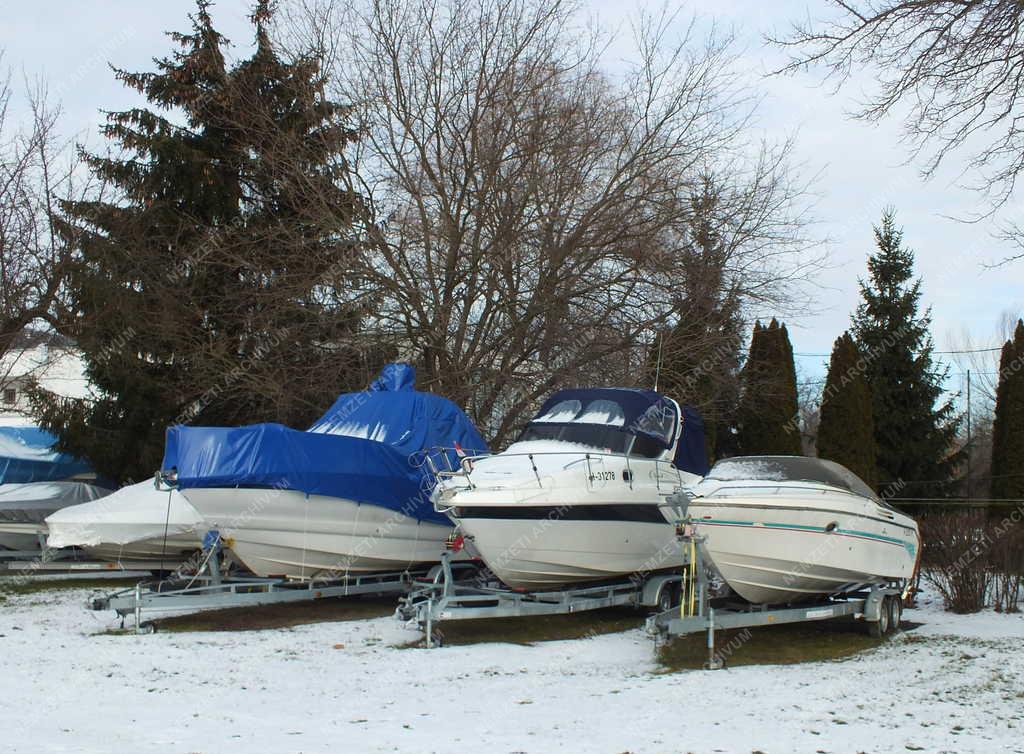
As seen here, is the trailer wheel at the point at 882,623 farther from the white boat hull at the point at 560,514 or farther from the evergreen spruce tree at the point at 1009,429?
the evergreen spruce tree at the point at 1009,429

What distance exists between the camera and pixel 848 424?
850 inches

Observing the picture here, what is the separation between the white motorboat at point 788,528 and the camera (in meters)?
9.30

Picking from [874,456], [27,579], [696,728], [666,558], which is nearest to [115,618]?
[27,579]

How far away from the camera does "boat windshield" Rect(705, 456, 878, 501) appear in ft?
33.0

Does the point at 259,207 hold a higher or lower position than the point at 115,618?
higher

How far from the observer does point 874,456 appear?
2211cm

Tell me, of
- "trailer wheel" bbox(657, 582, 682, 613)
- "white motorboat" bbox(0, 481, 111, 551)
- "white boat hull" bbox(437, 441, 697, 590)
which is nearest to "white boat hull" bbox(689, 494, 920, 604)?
"white boat hull" bbox(437, 441, 697, 590)

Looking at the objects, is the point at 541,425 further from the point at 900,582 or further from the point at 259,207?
the point at 259,207

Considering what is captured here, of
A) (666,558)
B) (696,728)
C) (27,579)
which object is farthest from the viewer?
(27,579)

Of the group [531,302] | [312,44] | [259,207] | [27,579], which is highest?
[312,44]

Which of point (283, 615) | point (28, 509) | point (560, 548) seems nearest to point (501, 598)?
point (560, 548)

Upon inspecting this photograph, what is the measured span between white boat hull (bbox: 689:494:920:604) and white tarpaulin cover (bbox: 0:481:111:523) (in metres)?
11.9

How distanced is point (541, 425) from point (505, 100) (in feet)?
21.7

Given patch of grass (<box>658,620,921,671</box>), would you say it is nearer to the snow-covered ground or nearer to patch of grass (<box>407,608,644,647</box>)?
the snow-covered ground
